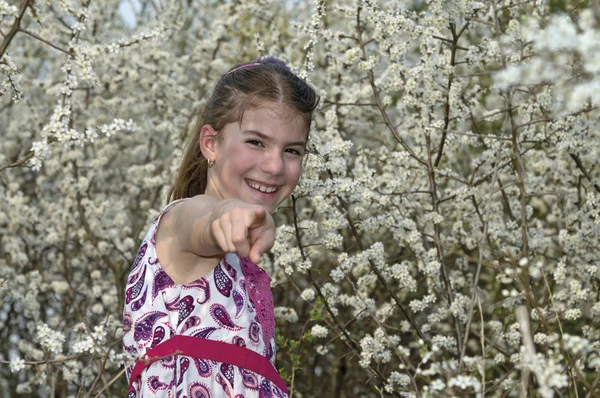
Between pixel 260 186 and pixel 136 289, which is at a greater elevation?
pixel 260 186

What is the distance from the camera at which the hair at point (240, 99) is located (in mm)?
2307

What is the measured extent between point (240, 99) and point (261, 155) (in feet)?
0.64

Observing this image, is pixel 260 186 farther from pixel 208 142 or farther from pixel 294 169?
pixel 208 142

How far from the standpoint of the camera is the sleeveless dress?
79.1 inches

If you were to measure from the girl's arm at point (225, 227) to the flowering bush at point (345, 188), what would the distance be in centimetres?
33

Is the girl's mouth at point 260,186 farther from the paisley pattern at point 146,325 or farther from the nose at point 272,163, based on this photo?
the paisley pattern at point 146,325

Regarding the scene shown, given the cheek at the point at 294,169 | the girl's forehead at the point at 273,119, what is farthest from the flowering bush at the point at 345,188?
the cheek at the point at 294,169

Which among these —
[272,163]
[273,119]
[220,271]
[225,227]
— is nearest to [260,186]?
[272,163]

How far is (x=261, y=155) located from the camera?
223 cm

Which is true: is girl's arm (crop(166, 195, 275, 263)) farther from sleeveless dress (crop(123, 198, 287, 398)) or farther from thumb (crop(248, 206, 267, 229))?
sleeveless dress (crop(123, 198, 287, 398))

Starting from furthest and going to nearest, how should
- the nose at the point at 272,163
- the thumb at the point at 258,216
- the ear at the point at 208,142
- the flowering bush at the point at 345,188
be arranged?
the flowering bush at the point at 345,188
the ear at the point at 208,142
the nose at the point at 272,163
the thumb at the point at 258,216

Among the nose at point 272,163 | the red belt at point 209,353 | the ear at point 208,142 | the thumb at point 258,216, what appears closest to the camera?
the thumb at point 258,216

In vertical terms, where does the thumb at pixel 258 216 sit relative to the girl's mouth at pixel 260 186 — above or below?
below

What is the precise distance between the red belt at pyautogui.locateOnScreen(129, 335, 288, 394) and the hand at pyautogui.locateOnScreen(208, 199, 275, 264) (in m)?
0.58
